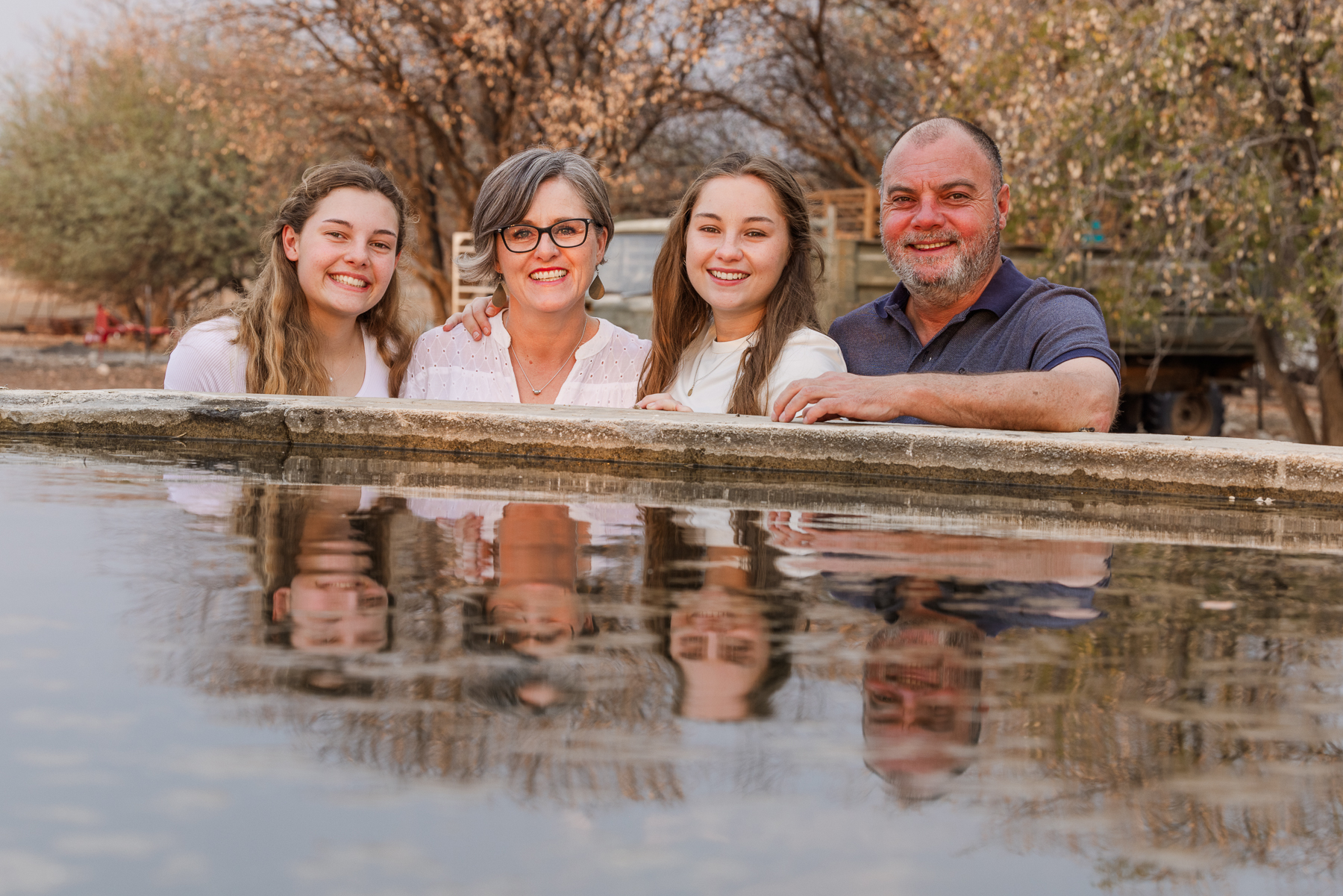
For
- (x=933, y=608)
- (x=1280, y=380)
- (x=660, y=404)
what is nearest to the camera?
(x=933, y=608)

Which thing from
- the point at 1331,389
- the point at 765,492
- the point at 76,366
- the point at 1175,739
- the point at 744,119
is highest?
the point at 744,119

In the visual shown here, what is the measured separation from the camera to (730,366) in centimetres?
376

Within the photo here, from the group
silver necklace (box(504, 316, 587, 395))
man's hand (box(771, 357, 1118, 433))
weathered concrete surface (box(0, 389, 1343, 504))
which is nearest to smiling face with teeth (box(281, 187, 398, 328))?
silver necklace (box(504, 316, 587, 395))

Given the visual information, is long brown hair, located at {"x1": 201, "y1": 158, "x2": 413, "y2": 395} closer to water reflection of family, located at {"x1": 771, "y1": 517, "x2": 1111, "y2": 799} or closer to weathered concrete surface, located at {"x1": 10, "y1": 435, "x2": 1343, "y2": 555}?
weathered concrete surface, located at {"x1": 10, "y1": 435, "x2": 1343, "y2": 555}

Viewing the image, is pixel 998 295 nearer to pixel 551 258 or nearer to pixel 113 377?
pixel 551 258

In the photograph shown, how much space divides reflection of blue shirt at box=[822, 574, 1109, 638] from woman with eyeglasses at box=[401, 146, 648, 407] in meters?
2.30

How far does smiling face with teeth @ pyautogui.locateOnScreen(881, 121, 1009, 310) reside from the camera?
3998mm

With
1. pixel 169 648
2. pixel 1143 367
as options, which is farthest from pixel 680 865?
pixel 1143 367

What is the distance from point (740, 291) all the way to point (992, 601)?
228 centimetres

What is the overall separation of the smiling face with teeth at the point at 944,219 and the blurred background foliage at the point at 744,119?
509 centimetres

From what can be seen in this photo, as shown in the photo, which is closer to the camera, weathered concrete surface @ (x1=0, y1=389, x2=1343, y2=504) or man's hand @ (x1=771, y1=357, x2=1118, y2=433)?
weathered concrete surface @ (x1=0, y1=389, x2=1343, y2=504)

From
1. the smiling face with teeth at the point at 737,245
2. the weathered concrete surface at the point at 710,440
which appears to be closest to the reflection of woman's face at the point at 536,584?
the weathered concrete surface at the point at 710,440

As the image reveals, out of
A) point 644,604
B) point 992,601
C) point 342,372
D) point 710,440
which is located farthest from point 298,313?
point 992,601

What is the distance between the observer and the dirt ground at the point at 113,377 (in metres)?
16.6
